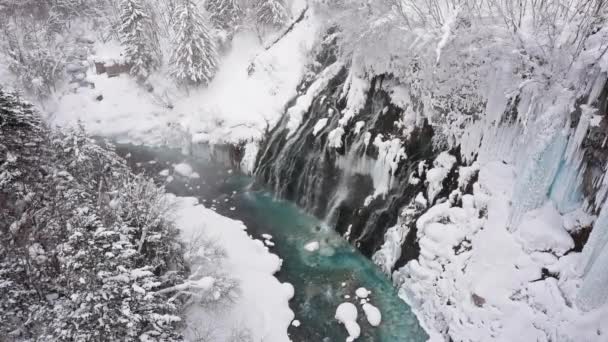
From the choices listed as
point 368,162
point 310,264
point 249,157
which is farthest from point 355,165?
point 249,157

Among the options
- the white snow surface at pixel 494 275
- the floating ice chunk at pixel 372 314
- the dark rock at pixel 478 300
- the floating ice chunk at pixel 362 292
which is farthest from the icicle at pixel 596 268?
the floating ice chunk at pixel 362 292

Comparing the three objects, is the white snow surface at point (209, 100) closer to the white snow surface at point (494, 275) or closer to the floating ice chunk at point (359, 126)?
the floating ice chunk at point (359, 126)

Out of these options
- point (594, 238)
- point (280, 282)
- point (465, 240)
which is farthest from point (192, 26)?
point (594, 238)

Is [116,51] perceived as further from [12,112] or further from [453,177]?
[453,177]

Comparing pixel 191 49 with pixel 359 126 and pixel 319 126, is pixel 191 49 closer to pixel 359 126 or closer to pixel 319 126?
pixel 319 126

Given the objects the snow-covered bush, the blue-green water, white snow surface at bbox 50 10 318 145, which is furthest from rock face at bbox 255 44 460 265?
the snow-covered bush

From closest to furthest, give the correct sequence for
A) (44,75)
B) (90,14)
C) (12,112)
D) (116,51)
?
(12,112), (44,75), (116,51), (90,14)

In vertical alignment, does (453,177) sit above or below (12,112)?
below
